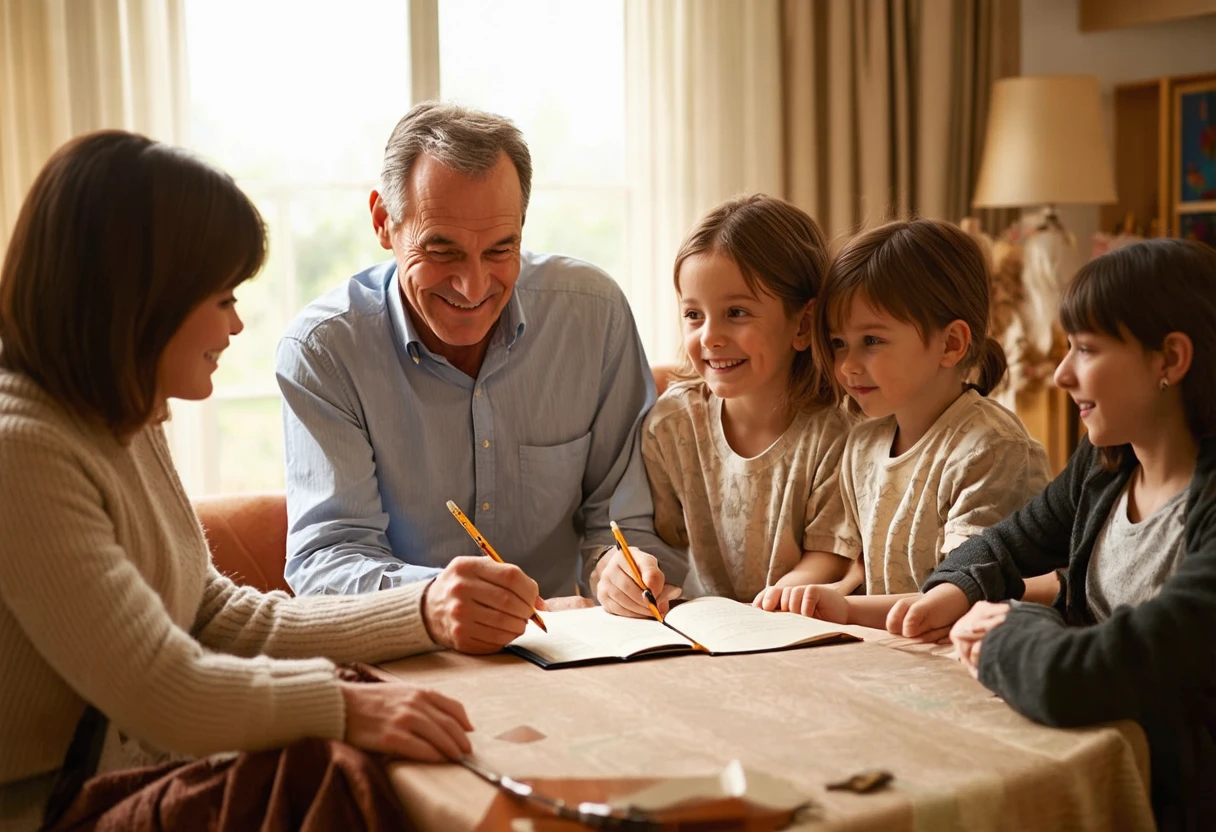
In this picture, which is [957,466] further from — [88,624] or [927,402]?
[88,624]

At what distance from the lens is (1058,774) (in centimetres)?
104

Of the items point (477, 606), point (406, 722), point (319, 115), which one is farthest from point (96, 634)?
point (319, 115)

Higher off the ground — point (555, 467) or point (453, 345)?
point (453, 345)

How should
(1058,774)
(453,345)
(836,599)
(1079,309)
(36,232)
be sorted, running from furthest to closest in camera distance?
(453,345)
(836,599)
(1079,309)
(36,232)
(1058,774)

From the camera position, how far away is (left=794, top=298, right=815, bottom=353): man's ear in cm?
198

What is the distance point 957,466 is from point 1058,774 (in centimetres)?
74

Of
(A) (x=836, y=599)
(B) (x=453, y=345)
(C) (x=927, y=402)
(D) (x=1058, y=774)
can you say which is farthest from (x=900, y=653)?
(B) (x=453, y=345)

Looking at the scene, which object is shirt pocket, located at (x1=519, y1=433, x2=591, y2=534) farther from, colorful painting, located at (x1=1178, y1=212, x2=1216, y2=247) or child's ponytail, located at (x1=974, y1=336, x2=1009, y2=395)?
colorful painting, located at (x1=1178, y1=212, x2=1216, y2=247)

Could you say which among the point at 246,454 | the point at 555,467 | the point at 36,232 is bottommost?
the point at 246,454

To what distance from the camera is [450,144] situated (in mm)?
1949

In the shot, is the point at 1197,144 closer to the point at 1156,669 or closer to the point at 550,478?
the point at 550,478

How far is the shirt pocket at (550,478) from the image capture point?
83.9 inches

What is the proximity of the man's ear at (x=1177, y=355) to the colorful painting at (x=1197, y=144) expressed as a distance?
3.54 m

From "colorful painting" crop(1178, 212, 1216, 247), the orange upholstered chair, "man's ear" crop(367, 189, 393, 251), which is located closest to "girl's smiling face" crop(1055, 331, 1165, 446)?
"man's ear" crop(367, 189, 393, 251)
